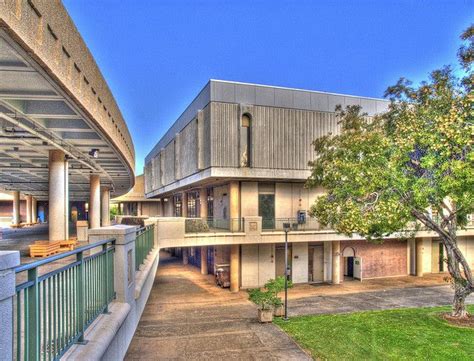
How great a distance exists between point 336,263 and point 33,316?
28.2 m

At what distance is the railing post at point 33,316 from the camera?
3.46 metres

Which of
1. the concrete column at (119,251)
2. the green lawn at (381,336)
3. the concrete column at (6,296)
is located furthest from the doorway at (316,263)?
the concrete column at (6,296)

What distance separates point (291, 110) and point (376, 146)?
12.4 meters

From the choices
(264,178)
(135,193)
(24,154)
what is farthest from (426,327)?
(135,193)

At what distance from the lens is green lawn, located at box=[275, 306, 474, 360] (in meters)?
13.8

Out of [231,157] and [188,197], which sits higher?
[231,157]

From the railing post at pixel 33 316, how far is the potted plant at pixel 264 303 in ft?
51.7

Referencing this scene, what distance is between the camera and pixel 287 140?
1071 inches

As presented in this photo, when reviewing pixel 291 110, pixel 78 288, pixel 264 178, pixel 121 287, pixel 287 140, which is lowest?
pixel 121 287

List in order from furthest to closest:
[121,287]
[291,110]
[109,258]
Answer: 1. [291,110]
2. [121,287]
3. [109,258]


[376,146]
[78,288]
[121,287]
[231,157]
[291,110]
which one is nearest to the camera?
[78,288]

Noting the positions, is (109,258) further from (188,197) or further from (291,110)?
(188,197)

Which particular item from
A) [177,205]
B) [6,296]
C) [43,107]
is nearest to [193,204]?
[177,205]

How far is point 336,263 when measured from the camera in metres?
29.2
